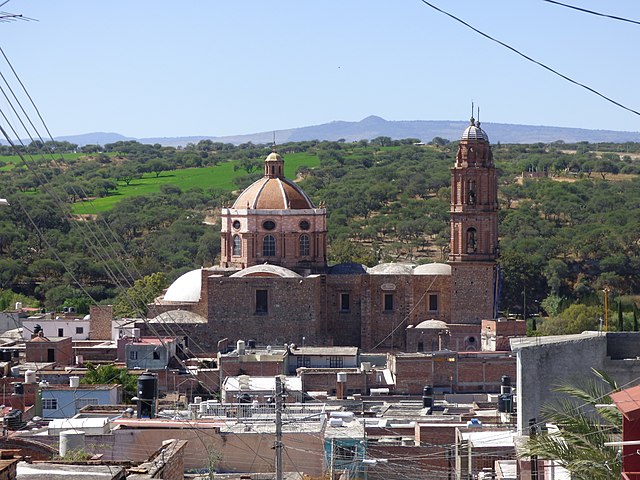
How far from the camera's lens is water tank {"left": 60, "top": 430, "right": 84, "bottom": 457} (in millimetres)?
23038

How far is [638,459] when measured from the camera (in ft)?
43.9

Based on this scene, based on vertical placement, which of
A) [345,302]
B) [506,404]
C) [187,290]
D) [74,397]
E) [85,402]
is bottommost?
[85,402]

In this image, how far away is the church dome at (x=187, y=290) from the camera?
185 feet

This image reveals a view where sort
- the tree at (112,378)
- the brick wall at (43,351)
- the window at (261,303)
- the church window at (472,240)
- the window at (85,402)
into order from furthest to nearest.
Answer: the church window at (472,240)
the window at (261,303)
the brick wall at (43,351)
the tree at (112,378)
the window at (85,402)

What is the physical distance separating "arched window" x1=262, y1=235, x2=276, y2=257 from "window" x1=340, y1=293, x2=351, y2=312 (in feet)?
9.00

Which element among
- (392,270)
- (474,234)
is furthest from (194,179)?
(474,234)

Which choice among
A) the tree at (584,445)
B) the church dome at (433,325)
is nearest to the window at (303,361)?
the church dome at (433,325)

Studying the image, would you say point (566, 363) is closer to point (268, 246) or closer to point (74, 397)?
point (74, 397)

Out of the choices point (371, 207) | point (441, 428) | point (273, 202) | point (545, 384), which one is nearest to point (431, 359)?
point (273, 202)

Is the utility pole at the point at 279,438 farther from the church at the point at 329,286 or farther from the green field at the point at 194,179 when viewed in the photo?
the green field at the point at 194,179

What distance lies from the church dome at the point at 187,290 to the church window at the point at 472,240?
899 cm

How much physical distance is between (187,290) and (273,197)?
418 centimetres

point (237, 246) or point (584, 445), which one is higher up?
point (237, 246)

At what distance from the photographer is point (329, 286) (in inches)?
2191
